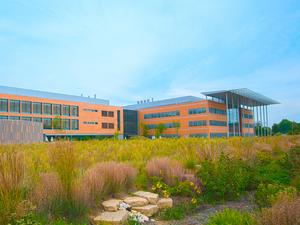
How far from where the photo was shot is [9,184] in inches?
151

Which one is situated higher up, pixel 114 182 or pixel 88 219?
pixel 114 182

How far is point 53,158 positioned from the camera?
4754 mm

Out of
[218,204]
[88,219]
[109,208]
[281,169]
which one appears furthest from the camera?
[281,169]

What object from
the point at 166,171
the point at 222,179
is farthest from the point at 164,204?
the point at 222,179

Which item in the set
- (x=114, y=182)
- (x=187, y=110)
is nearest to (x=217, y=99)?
(x=187, y=110)

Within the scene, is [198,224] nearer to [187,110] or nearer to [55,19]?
[55,19]

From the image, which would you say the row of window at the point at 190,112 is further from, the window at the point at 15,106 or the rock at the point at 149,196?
the rock at the point at 149,196

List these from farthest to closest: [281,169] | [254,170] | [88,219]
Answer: [281,169] → [254,170] → [88,219]

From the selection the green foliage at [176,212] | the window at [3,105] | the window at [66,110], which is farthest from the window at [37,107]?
the green foliage at [176,212]

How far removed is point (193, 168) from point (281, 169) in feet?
9.02

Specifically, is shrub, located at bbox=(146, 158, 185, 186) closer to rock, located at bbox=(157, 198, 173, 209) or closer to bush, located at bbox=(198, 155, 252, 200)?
bush, located at bbox=(198, 155, 252, 200)

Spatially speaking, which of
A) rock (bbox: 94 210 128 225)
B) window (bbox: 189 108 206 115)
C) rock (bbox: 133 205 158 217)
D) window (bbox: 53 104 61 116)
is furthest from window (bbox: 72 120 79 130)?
rock (bbox: 94 210 128 225)

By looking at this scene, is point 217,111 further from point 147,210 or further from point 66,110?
point 147,210

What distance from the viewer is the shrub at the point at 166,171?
686 cm
